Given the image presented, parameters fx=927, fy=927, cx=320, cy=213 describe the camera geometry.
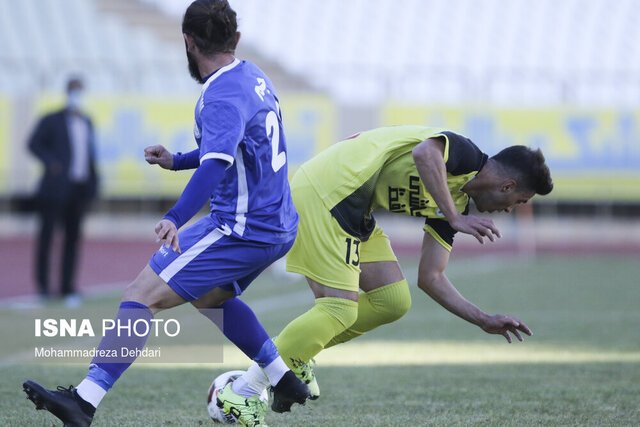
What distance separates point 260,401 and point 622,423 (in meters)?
1.57

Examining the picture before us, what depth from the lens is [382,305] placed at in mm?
4453

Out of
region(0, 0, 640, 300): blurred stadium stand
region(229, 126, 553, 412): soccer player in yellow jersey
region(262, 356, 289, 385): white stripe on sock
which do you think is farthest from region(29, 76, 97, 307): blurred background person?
region(0, 0, 640, 300): blurred stadium stand

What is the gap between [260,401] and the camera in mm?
4020

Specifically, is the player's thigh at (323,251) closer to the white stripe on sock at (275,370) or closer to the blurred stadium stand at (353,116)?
the white stripe on sock at (275,370)

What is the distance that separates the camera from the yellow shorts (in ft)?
13.5

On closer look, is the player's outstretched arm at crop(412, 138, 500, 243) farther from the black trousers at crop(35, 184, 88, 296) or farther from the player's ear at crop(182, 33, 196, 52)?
the black trousers at crop(35, 184, 88, 296)

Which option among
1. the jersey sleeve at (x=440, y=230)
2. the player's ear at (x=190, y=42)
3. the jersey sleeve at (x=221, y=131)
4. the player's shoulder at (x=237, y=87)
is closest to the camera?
the jersey sleeve at (x=221, y=131)

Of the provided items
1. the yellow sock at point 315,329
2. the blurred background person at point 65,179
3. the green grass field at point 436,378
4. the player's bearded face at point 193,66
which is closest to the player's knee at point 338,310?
the yellow sock at point 315,329

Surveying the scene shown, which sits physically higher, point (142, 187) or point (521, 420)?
point (521, 420)

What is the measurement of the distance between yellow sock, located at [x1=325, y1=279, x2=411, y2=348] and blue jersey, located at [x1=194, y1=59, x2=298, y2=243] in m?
0.85

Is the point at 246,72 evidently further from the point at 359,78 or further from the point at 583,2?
the point at 583,2

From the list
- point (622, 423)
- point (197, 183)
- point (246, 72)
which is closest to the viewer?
point (197, 183)

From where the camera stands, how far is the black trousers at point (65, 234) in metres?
9.50

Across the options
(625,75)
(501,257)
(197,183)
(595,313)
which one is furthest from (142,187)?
(197,183)
